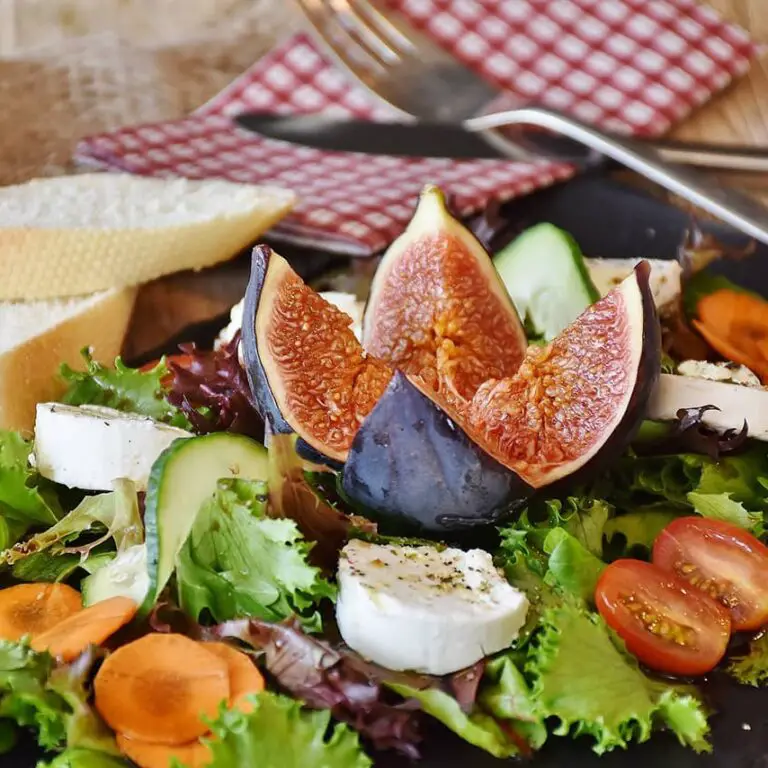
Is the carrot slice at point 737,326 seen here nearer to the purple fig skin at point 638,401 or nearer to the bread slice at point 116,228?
the purple fig skin at point 638,401

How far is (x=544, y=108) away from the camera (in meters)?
3.18

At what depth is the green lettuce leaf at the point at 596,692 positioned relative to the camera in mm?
1482

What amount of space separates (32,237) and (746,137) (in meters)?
2.55

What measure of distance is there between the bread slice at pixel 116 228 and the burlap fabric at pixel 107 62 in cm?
43

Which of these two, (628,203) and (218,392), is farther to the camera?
(628,203)

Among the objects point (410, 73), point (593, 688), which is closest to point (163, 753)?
point (593, 688)

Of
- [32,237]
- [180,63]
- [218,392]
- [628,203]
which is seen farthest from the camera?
[180,63]

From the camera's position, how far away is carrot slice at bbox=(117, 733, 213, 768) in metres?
1.41

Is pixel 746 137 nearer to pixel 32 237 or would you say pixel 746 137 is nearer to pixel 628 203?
pixel 628 203

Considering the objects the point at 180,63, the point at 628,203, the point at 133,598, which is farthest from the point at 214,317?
the point at 180,63

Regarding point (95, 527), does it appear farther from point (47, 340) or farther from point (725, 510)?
point (725, 510)

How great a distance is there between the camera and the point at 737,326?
2475mm

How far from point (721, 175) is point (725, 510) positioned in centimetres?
165

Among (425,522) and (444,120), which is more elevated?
(444,120)
